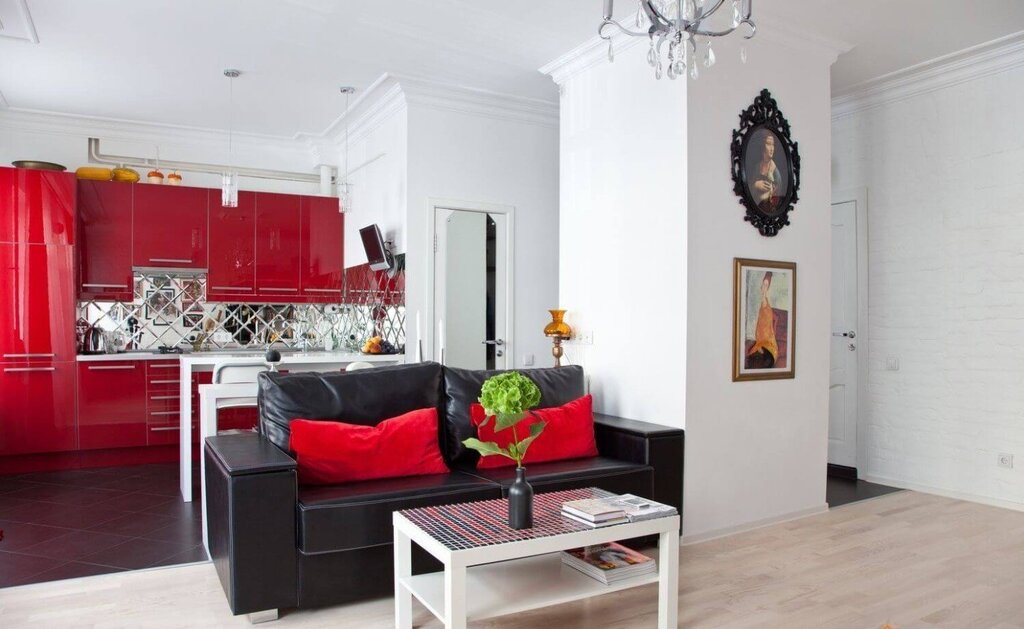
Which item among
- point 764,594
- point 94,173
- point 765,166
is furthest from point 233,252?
point 764,594

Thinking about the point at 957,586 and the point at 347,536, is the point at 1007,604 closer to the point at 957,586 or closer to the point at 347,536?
the point at 957,586

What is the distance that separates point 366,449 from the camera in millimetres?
3303

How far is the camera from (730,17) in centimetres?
408

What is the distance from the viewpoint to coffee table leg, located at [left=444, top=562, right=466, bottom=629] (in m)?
2.34

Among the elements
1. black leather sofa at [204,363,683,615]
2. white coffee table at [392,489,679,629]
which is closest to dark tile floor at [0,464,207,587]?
black leather sofa at [204,363,683,615]

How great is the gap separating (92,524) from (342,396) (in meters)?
1.87

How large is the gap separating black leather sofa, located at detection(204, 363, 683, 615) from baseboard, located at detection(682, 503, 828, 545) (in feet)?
0.88

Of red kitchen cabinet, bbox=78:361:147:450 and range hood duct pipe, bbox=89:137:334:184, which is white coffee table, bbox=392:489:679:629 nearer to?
red kitchen cabinet, bbox=78:361:147:450

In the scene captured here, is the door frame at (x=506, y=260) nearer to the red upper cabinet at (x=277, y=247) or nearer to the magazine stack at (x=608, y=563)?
the red upper cabinet at (x=277, y=247)

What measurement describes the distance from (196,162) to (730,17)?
4930 millimetres

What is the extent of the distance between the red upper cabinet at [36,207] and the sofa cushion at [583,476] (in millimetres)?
4164

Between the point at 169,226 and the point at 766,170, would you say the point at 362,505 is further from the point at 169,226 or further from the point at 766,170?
the point at 169,226

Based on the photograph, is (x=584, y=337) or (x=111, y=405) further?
(x=111, y=405)

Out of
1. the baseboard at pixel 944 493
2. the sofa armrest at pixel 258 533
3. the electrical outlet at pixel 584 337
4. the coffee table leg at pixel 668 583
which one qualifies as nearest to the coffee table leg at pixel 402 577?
the sofa armrest at pixel 258 533
